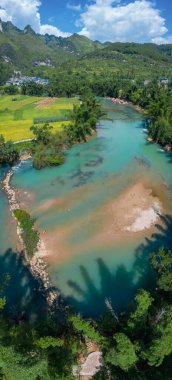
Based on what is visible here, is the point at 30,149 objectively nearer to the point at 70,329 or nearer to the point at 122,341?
the point at 70,329

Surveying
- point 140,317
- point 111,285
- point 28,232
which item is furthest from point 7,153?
point 140,317

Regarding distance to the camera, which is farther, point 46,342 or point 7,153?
point 7,153

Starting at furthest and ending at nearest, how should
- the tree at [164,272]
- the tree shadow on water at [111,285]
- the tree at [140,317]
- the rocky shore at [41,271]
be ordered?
the rocky shore at [41,271], the tree shadow on water at [111,285], the tree at [164,272], the tree at [140,317]

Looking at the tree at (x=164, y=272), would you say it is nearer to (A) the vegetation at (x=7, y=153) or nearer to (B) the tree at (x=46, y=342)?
(B) the tree at (x=46, y=342)

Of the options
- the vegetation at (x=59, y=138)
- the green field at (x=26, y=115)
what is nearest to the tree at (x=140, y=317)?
the vegetation at (x=59, y=138)

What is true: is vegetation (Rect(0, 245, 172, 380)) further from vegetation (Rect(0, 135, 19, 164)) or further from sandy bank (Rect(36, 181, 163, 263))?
vegetation (Rect(0, 135, 19, 164))

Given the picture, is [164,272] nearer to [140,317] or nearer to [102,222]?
[140,317]

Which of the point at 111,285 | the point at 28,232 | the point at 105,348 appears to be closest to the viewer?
the point at 105,348
